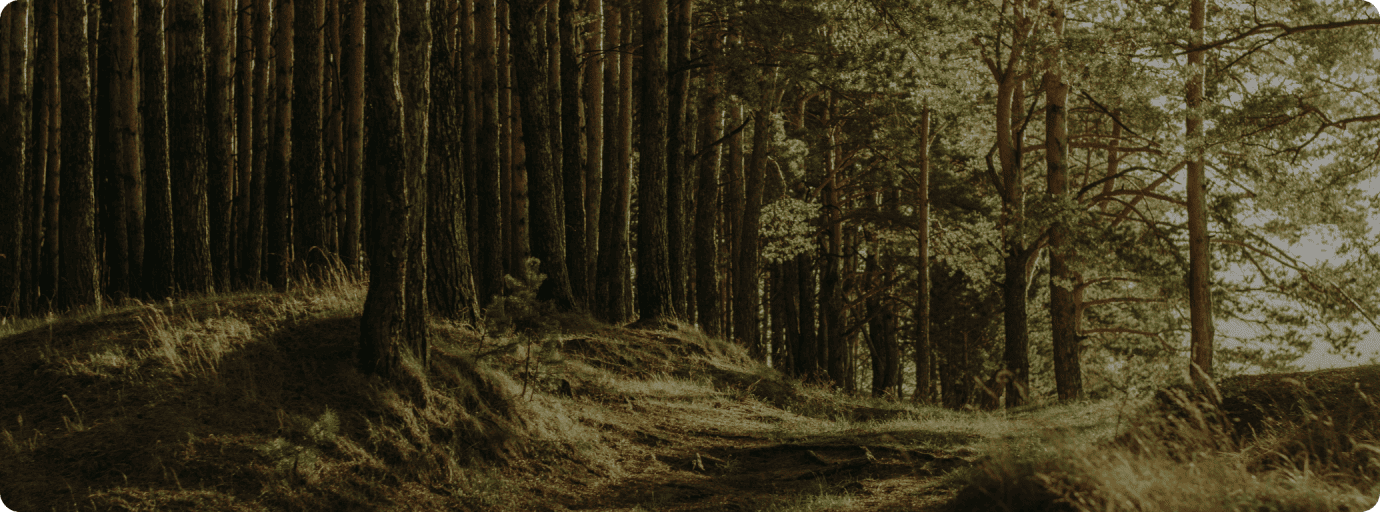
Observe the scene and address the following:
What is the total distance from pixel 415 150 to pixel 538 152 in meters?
5.62

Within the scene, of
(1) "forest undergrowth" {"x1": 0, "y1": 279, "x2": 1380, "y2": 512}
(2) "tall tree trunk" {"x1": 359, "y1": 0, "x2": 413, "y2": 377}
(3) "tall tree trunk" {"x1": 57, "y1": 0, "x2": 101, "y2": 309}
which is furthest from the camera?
(3) "tall tree trunk" {"x1": 57, "y1": 0, "x2": 101, "y2": 309}

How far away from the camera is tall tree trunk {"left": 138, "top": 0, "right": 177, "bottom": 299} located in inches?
433

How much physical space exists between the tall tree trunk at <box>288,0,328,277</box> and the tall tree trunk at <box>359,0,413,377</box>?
4711mm

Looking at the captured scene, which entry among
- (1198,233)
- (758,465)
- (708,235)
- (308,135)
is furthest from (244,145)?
(1198,233)

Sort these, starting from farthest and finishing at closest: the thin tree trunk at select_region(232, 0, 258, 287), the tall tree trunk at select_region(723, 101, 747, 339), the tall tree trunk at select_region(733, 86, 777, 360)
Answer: the tall tree trunk at select_region(723, 101, 747, 339) → the tall tree trunk at select_region(733, 86, 777, 360) → the thin tree trunk at select_region(232, 0, 258, 287)

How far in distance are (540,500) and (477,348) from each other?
237 centimetres

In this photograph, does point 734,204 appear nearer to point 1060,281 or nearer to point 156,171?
point 1060,281

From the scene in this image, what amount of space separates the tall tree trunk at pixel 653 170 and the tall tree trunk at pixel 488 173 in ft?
Answer: 7.08

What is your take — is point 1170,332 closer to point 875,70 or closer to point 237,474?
point 875,70

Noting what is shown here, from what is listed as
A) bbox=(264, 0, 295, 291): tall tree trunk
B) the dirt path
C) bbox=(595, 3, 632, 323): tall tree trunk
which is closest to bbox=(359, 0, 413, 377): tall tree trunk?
the dirt path

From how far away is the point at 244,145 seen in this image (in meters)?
16.2

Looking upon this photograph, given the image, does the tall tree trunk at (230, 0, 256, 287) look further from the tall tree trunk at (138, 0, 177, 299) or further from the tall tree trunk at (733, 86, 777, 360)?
the tall tree trunk at (733, 86, 777, 360)

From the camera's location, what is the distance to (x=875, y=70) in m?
15.1

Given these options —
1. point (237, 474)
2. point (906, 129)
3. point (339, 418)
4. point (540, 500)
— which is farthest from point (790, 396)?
point (906, 129)
